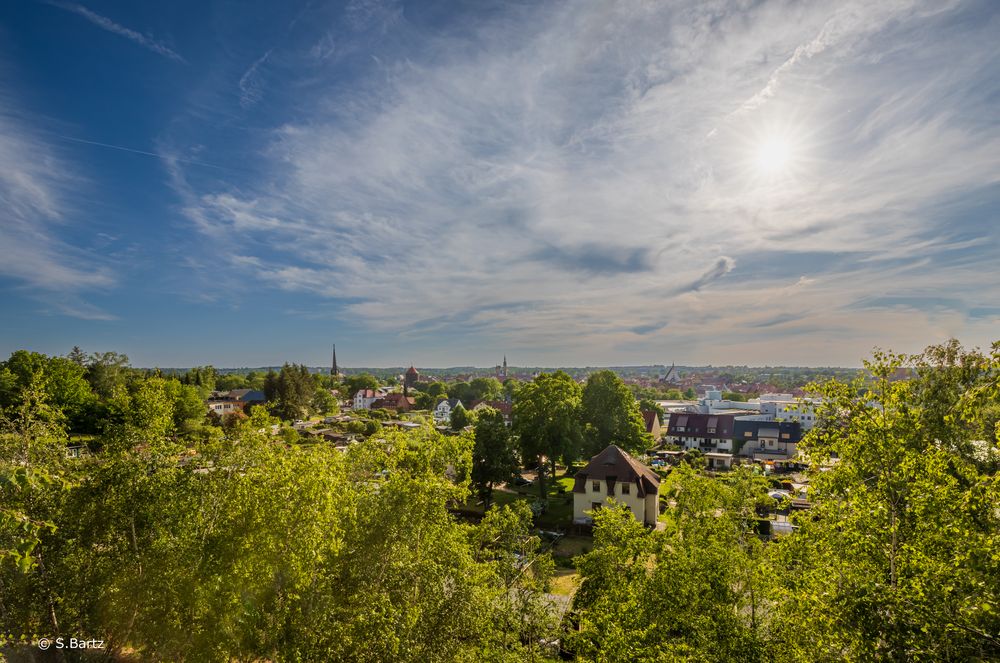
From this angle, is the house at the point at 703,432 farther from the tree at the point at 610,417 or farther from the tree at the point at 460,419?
the tree at the point at 460,419

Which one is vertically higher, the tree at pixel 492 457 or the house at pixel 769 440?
the tree at pixel 492 457

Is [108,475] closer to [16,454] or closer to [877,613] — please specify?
[16,454]

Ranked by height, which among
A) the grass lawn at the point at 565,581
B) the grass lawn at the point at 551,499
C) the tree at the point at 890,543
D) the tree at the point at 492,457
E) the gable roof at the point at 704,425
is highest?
the tree at the point at 890,543

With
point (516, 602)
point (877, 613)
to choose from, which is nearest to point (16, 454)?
point (516, 602)

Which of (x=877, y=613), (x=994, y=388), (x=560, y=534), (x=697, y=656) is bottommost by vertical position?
(x=560, y=534)

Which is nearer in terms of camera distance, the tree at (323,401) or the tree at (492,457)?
the tree at (492,457)

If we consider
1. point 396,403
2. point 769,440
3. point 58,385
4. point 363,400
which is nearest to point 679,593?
point 769,440

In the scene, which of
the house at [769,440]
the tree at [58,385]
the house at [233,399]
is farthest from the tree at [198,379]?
the house at [769,440]

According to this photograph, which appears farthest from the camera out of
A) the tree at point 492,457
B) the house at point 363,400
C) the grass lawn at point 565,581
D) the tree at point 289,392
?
the house at point 363,400
